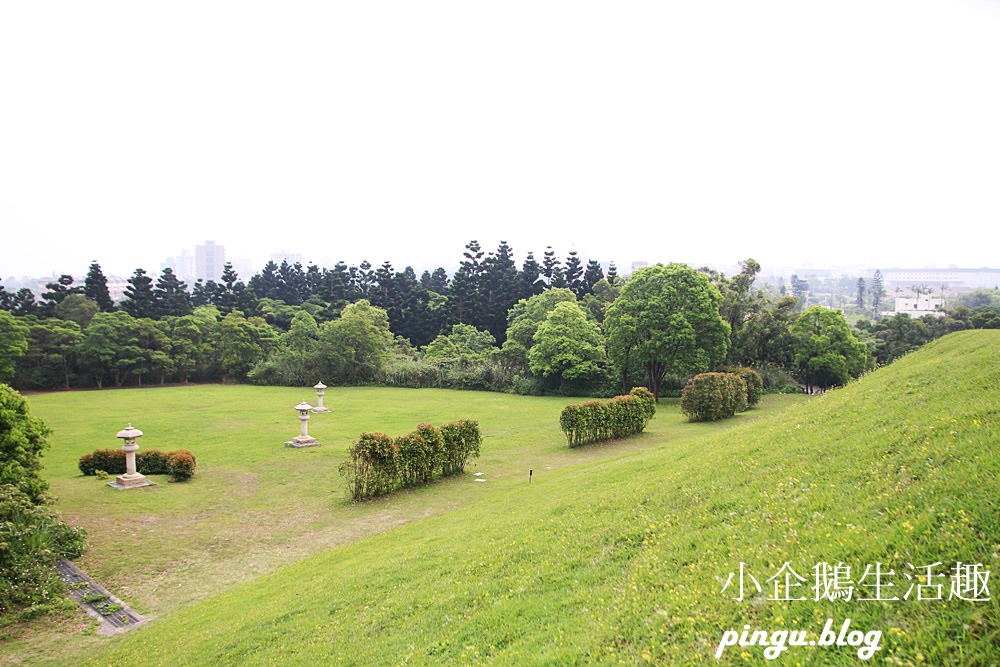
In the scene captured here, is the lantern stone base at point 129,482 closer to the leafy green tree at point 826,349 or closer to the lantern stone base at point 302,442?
the lantern stone base at point 302,442

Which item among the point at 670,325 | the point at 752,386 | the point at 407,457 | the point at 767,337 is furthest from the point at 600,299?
the point at 407,457

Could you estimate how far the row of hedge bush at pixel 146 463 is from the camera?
15.5m

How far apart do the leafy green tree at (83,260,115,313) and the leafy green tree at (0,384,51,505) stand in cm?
4879

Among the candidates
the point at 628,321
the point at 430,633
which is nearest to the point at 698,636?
the point at 430,633

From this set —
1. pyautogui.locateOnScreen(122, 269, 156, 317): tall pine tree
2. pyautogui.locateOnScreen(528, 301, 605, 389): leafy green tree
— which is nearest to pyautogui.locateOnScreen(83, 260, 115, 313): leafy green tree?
pyautogui.locateOnScreen(122, 269, 156, 317): tall pine tree

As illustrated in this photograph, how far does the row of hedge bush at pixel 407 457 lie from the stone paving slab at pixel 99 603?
5.72 m

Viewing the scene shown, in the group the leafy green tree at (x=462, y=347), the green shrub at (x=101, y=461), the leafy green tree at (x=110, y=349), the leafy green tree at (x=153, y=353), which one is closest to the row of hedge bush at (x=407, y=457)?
the green shrub at (x=101, y=461)

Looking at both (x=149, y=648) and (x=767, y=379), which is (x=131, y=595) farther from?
(x=767, y=379)

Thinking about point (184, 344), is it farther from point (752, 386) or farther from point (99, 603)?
point (752, 386)

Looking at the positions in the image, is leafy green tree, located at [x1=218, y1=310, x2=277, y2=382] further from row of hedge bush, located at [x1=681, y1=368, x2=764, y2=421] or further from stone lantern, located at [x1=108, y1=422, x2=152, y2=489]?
row of hedge bush, located at [x1=681, y1=368, x2=764, y2=421]

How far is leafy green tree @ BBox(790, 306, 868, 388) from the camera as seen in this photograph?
32.9 metres

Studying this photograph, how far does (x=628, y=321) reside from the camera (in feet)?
103

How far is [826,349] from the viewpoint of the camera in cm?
3350

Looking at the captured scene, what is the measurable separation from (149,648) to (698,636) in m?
7.05
